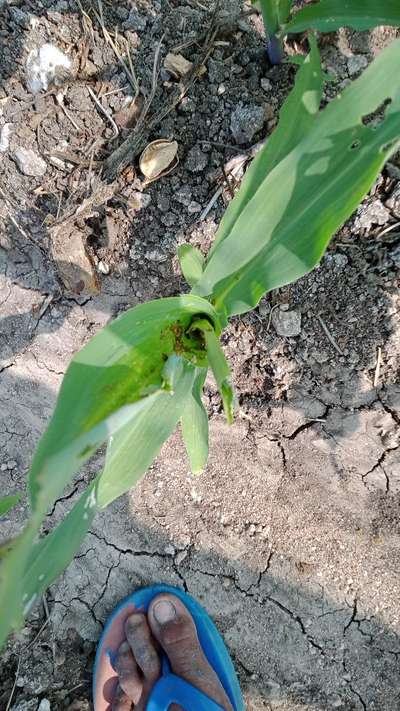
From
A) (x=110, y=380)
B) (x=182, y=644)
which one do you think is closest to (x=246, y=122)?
(x=110, y=380)

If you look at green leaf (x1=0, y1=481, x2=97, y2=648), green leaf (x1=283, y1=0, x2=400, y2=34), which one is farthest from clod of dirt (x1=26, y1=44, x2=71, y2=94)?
green leaf (x1=0, y1=481, x2=97, y2=648)

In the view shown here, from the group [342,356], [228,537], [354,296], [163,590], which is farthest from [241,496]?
[354,296]

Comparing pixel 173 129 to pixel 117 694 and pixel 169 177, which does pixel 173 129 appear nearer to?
pixel 169 177

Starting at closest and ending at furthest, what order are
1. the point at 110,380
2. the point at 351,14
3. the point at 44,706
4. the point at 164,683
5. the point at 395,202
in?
the point at 110,380
the point at 351,14
the point at 395,202
the point at 44,706
the point at 164,683

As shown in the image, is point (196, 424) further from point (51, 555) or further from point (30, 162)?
point (30, 162)

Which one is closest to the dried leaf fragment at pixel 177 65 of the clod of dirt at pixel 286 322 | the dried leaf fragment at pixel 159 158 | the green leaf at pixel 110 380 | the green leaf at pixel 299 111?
the dried leaf fragment at pixel 159 158

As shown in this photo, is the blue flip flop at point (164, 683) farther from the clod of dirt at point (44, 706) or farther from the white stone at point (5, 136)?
the white stone at point (5, 136)
